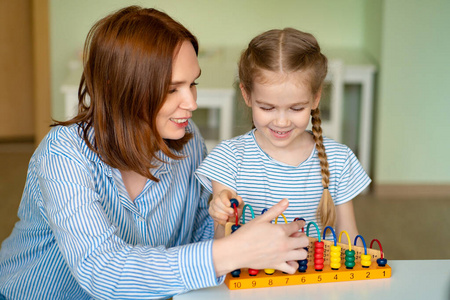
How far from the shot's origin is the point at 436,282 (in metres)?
1.13

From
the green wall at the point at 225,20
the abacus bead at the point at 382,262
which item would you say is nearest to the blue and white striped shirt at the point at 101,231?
the abacus bead at the point at 382,262

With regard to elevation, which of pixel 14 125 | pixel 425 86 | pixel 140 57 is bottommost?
pixel 14 125

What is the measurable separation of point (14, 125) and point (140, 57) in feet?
14.2

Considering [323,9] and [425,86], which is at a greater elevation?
[323,9]

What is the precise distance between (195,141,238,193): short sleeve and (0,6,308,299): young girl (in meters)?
0.06

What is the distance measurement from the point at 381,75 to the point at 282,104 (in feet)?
8.85

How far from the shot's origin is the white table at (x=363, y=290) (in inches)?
41.8

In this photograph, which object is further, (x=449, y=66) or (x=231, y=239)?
(x=449, y=66)

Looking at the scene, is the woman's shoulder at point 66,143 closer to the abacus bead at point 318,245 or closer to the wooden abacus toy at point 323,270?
the wooden abacus toy at point 323,270

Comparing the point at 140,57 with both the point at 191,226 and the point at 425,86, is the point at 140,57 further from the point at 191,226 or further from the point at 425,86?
the point at 425,86

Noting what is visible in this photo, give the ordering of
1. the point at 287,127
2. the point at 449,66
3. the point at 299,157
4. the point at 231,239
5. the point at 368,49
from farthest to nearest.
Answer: the point at 368,49 < the point at 449,66 < the point at 299,157 < the point at 287,127 < the point at 231,239

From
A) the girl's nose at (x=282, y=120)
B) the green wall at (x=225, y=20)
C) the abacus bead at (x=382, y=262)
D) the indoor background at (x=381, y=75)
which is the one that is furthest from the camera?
the green wall at (x=225, y=20)

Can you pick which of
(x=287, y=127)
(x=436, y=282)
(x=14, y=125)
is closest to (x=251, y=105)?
(x=287, y=127)

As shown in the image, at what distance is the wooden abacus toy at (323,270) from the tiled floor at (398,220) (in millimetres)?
1872
